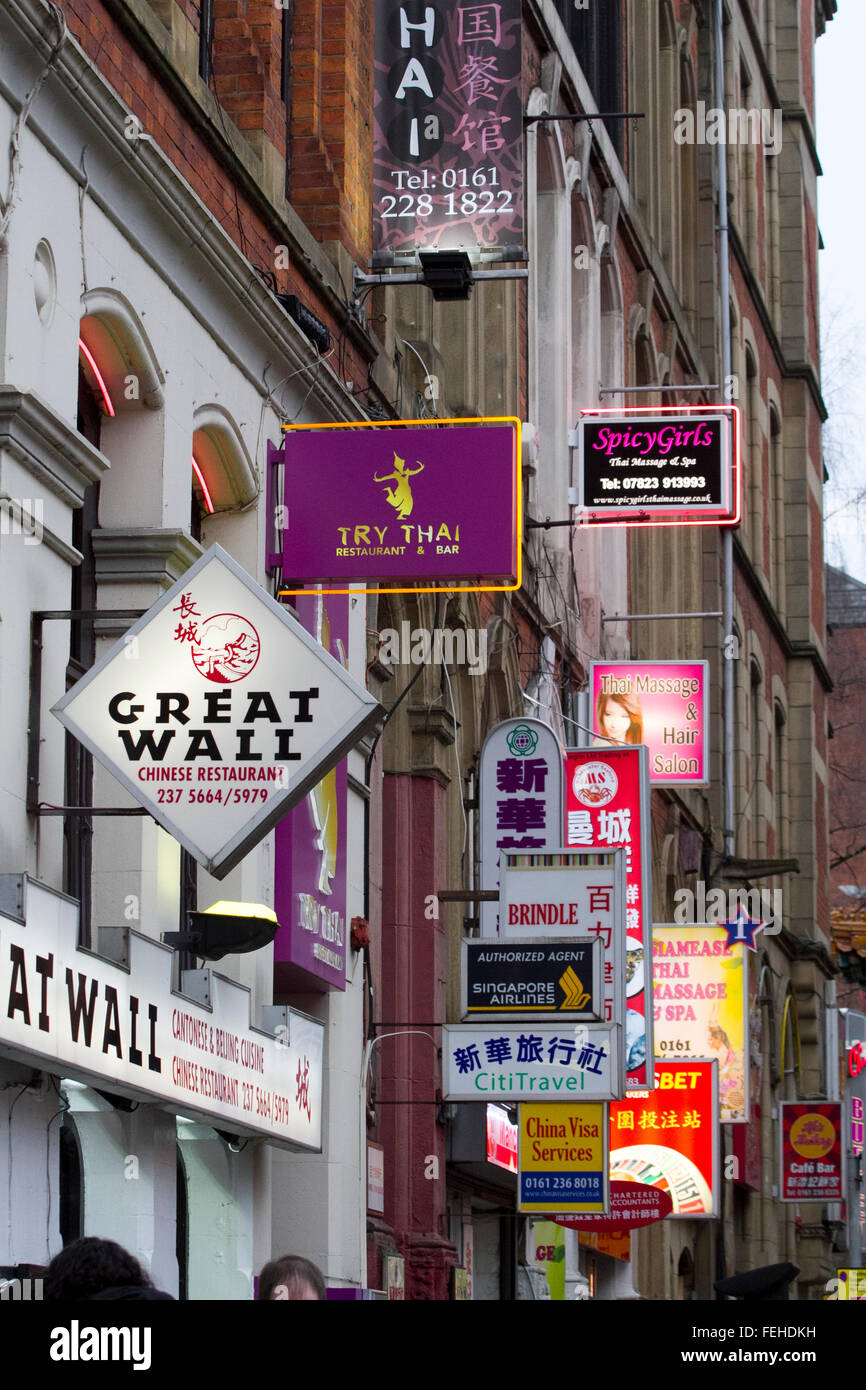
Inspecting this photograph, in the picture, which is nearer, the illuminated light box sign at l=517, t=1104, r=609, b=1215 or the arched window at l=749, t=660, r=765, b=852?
the illuminated light box sign at l=517, t=1104, r=609, b=1215

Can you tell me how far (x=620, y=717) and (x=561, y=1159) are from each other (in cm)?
984

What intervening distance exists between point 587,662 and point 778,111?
77.1 feet

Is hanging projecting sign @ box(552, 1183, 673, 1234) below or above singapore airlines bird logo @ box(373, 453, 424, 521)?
below

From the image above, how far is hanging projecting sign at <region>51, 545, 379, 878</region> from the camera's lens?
32.6 ft

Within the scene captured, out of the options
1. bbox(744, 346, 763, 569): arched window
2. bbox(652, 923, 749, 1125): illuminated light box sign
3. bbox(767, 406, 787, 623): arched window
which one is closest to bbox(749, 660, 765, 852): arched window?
bbox(744, 346, 763, 569): arched window

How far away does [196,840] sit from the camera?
995 cm

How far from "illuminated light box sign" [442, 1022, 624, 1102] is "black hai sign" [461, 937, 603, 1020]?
0.11 meters

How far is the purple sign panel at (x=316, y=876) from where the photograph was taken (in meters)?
13.9

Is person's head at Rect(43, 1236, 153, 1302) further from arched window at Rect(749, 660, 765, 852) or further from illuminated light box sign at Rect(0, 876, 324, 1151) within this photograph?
arched window at Rect(749, 660, 765, 852)

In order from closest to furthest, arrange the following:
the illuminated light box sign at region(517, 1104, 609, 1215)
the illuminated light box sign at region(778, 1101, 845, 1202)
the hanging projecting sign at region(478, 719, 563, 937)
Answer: the illuminated light box sign at region(517, 1104, 609, 1215) < the hanging projecting sign at region(478, 719, 563, 937) < the illuminated light box sign at region(778, 1101, 845, 1202)

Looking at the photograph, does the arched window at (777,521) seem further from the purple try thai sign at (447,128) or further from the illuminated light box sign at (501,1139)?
the purple try thai sign at (447,128)

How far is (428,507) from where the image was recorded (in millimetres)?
13117
